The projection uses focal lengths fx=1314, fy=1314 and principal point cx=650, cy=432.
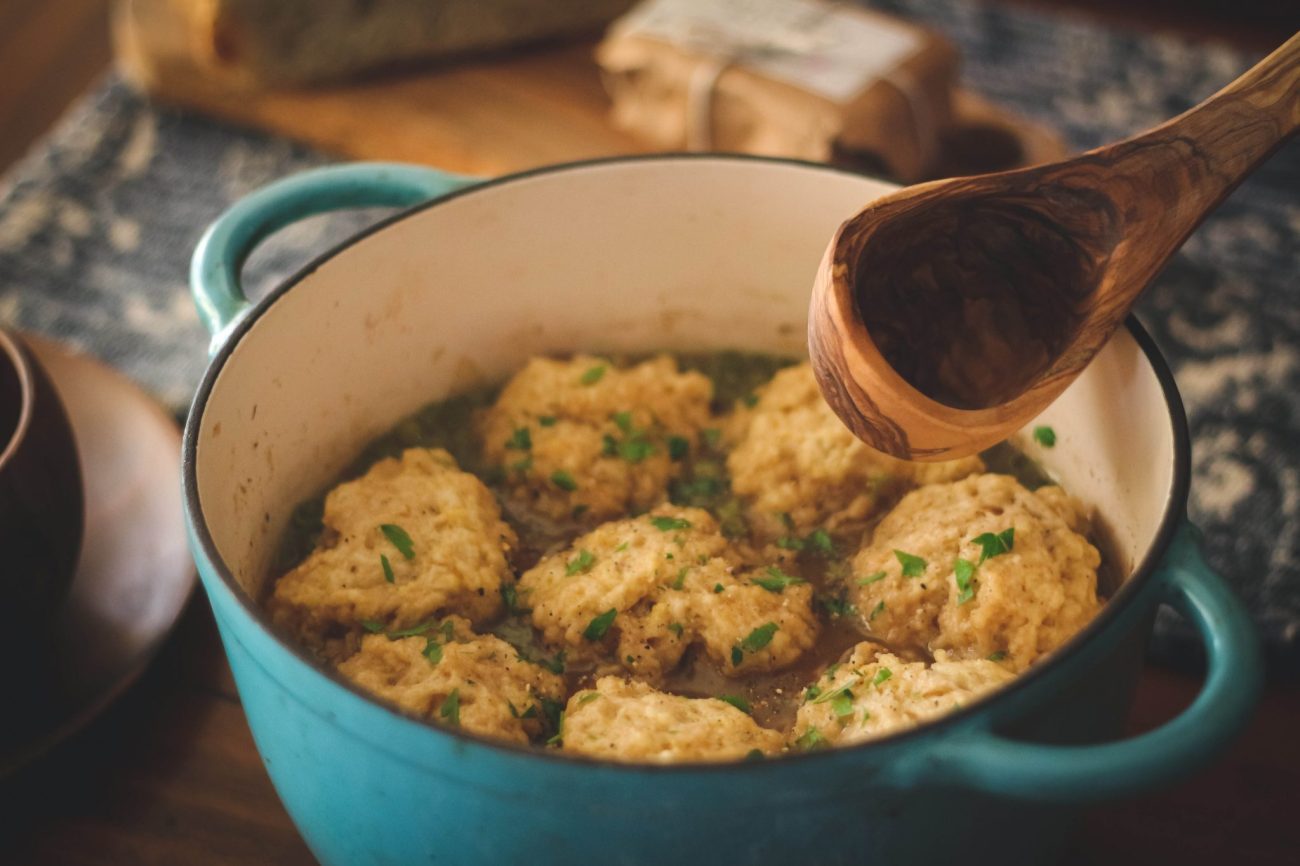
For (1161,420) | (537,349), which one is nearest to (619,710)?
(1161,420)

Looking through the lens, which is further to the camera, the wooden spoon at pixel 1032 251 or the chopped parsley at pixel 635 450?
the chopped parsley at pixel 635 450

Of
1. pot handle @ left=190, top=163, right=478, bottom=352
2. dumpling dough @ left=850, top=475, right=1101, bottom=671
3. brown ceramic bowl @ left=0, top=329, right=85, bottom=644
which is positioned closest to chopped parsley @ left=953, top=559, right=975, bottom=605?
dumpling dough @ left=850, top=475, right=1101, bottom=671

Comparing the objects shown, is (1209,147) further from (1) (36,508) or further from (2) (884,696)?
(1) (36,508)

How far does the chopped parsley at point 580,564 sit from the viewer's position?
1.14 m

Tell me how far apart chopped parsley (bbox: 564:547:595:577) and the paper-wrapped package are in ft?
3.06

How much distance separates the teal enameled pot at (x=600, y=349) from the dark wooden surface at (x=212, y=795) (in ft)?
0.51

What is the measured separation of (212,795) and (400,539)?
10.9 inches

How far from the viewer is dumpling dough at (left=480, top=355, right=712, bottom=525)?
1272 mm

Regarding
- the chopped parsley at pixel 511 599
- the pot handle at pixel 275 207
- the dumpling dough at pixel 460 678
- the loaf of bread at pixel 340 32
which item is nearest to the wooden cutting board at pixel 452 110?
the loaf of bread at pixel 340 32

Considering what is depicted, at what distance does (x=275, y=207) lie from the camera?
121cm

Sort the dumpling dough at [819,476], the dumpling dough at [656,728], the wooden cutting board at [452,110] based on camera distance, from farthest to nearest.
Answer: the wooden cutting board at [452,110] → the dumpling dough at [819,476] → the dumpling dough at [656,728]

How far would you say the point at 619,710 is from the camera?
977 mm

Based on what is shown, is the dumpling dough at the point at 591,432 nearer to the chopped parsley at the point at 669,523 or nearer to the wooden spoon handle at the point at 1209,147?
the chopped parsley at the point at 669,523

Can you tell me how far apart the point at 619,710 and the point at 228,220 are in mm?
572
